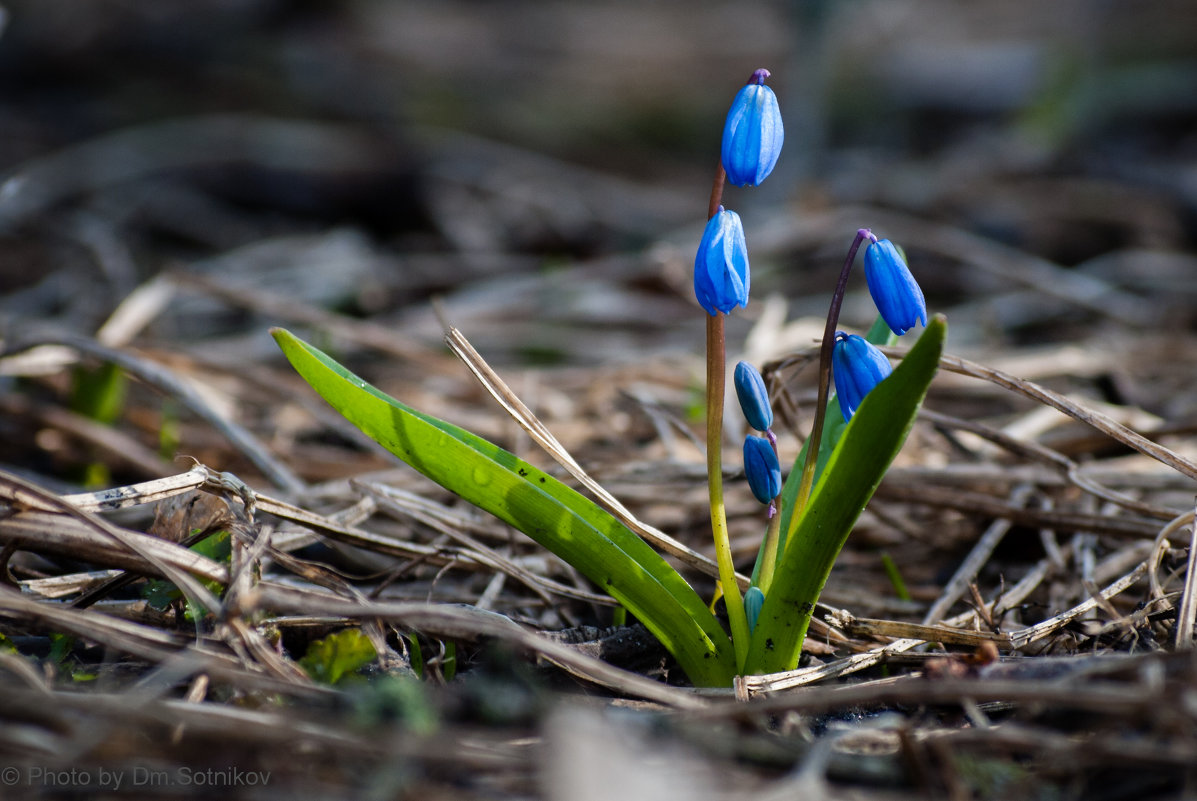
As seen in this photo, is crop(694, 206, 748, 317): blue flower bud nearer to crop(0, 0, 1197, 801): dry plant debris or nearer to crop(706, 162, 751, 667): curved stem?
crop(706, 162, 751, 667): curved stem

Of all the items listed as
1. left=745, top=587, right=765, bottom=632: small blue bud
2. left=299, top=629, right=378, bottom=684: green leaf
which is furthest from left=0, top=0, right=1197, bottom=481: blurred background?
left=299, top=629, right=378, bottom=684: green leaf

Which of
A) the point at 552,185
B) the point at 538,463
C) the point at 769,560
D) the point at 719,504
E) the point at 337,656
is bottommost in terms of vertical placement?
the point at 538,463

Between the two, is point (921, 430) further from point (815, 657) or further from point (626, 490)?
point (815, 657)

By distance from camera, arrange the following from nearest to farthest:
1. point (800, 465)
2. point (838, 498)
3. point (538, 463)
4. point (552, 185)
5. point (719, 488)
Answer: point (838, 498) < point (719, 488) < point (800, 465) < point (538, 463) < point (552, 185)

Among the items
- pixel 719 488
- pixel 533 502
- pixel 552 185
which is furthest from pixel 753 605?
pixel 552 185

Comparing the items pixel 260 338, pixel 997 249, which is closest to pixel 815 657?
pixel 260 338

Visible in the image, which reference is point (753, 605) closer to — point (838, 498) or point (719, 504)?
point (719, 504)

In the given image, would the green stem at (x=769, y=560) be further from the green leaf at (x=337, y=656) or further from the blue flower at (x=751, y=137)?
the green leaf at (x=337, y=656)
